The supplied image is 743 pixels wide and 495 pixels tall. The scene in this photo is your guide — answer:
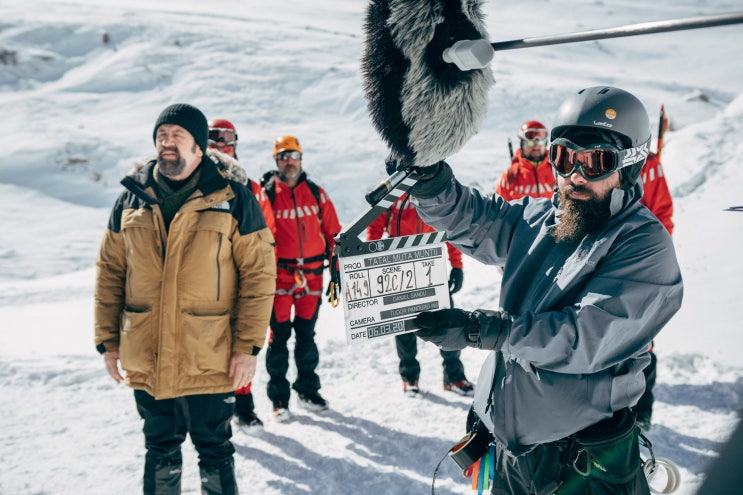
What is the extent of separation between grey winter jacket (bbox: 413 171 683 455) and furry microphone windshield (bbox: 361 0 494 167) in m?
0.31

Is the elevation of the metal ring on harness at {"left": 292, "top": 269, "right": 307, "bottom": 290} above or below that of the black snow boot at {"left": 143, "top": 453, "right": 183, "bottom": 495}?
above

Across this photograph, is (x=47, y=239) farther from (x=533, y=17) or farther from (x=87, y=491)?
(x=533, y=17)

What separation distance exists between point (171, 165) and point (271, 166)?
41.8 ft

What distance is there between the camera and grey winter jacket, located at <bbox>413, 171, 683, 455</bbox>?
179 centimetres

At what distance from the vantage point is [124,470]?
3.90m

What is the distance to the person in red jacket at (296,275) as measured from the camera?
15.9ft

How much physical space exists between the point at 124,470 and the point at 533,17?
42.5 metres

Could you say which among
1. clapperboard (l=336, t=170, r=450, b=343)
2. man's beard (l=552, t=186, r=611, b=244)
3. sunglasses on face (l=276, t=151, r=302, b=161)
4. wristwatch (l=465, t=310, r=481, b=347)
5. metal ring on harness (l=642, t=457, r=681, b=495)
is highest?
sunglasses on face (l=276, t=151, r=302, b=161)

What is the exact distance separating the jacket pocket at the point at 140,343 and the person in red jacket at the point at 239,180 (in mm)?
1012

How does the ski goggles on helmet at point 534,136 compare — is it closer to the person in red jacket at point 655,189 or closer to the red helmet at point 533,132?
the red helmet at point 533,132

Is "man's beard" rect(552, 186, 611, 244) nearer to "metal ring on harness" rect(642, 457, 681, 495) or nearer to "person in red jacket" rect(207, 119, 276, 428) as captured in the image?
"metal ring on harness" rect(642, 457, 681, 495)

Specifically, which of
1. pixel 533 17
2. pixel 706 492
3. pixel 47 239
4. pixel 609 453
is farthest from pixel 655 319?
pixel 533 17

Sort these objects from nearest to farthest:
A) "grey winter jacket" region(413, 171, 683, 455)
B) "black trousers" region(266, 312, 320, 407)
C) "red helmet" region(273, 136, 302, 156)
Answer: "grey winter jacket" region(413, 171, 683, 455) → "black trousers" region(266, 312, 320, 407) → "red helmet" region(273, 136, 302, 156)

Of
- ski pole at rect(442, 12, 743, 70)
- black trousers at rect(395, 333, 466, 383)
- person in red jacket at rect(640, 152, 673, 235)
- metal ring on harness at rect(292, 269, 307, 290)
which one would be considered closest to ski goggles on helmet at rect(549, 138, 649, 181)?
ski pole at rect(442, 12, 743, 70)
